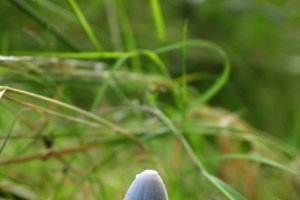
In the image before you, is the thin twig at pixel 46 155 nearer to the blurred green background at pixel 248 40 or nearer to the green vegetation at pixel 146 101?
the green vegetation at pixel 146 101

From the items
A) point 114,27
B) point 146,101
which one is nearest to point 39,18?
point 146,101

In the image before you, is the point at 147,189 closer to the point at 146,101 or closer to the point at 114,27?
the point at 146,101

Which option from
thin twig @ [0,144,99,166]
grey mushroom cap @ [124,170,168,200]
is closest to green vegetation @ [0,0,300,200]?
thin twig @ [0,144,99,166]

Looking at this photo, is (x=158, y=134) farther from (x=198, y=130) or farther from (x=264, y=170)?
(x=264, y=170)

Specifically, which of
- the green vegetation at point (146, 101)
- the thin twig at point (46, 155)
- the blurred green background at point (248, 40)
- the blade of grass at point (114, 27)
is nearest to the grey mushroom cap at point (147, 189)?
the green vegetation at point (146, 101)

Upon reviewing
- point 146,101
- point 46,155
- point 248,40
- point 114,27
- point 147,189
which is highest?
point 248,40

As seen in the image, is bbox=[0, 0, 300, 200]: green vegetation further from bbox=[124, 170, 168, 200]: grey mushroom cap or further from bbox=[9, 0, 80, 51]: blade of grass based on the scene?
bbox=[124, 170, 168, 200]: grey mushroom cap

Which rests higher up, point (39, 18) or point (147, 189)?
point (39, 18)

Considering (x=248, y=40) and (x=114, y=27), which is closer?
(x=114, y=27)
